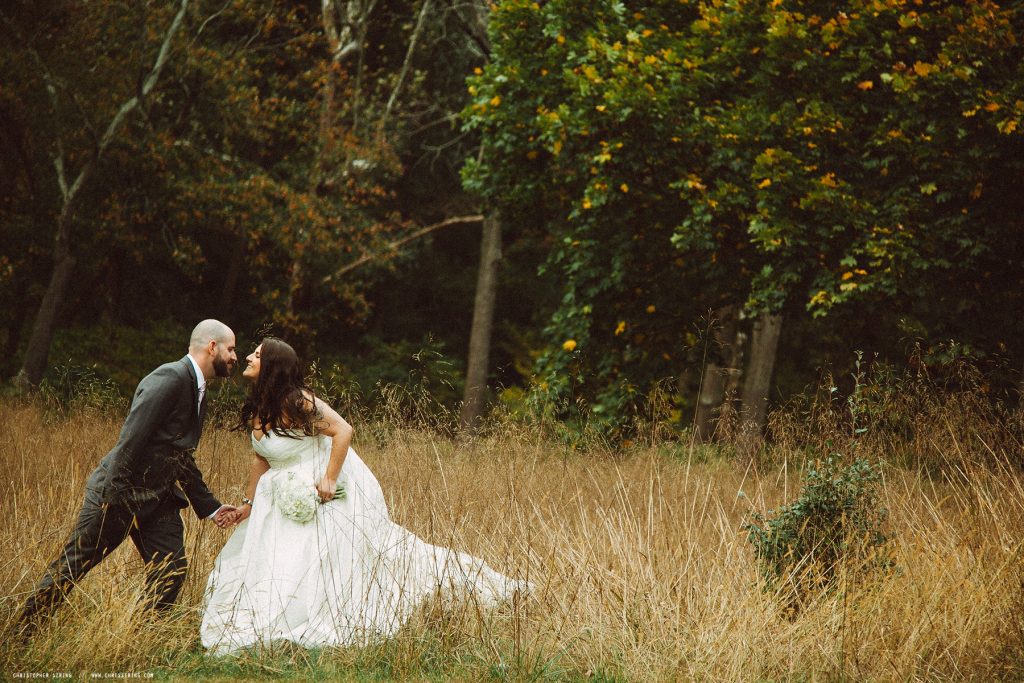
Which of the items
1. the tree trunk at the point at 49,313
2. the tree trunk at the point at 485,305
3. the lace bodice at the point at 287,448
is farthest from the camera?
the tree trunk at the point at 485,305

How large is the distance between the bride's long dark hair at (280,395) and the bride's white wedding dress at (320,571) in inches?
7.3

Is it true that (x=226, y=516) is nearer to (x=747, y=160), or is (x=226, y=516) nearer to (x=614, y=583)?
(x=614, y=583)

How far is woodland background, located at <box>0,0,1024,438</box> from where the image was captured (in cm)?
980

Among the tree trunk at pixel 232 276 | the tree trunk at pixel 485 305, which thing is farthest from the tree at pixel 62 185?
the tree trunk at pixel 232 276

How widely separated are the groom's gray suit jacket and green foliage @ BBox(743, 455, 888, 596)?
10.5 feet

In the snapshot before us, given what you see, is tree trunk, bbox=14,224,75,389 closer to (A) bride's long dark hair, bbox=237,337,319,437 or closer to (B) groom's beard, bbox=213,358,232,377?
(A) bride's long dark hair, bbox=237,337,319,437

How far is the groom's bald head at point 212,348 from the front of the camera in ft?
17.5

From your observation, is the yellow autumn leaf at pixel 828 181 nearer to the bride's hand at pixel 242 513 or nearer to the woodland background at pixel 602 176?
the woodland background at pixel 602 176

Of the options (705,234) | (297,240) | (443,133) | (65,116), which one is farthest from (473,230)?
(705,234)

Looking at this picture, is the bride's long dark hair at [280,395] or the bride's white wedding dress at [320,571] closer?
the bride's white wedding dress at [320,571]

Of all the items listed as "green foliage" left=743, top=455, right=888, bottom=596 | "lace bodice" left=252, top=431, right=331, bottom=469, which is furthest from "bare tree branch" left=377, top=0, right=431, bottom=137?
"green foliage" left=743, top=455, right=888, bottom=596

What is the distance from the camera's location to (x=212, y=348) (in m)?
5.36

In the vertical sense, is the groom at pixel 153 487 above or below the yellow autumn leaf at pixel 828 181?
below

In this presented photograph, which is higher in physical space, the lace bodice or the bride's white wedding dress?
the lace bodice
